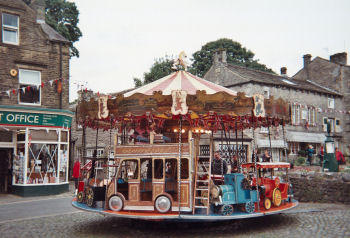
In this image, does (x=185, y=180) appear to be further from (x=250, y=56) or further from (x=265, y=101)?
(x=250, y=56)

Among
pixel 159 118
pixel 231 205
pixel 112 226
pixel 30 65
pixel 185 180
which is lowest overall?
pixel 112 226

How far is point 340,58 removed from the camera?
135 ft

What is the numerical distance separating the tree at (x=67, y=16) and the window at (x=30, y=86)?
13439mm

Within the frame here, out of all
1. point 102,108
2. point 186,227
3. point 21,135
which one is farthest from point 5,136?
point 186,227

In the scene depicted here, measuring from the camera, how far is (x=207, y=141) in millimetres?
28891

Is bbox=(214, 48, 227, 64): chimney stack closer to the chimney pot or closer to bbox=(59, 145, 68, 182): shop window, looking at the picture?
the chimney pot

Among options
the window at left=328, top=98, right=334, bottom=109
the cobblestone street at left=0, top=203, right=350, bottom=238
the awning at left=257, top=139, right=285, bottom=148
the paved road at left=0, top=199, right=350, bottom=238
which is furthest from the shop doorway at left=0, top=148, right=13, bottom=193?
the window at left=328, top=98, right=334, bottom=109

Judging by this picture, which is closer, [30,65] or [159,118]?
[159,118]

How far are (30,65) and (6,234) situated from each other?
11992 millimetres

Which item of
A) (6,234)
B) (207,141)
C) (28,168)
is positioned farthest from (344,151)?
(6,234)

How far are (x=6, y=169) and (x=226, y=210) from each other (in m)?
14.3

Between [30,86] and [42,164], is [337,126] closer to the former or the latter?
[42,164]

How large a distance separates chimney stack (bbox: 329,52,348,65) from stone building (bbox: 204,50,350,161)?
1.44 m

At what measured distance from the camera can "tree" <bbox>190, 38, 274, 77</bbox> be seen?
48159mm
